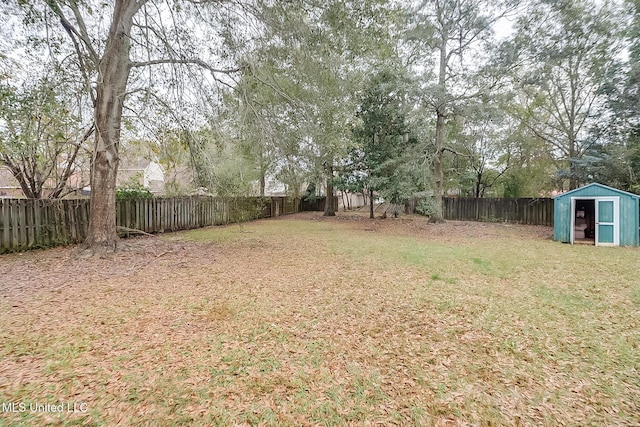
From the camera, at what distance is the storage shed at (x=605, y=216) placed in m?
8.41

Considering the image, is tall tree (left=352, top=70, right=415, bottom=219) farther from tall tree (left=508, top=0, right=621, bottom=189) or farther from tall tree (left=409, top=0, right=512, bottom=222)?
tall tree (left=508, top=0, right=621, bottom=189)

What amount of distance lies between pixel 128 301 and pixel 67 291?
1.17 m

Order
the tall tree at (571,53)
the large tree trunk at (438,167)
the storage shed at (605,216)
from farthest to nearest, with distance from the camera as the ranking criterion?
the large tree trunk at (438,167) < the tall tree at (571,53) < the storage shed at (605,216)

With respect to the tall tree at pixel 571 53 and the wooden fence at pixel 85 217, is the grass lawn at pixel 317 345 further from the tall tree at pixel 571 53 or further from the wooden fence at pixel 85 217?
the tall tree at pixel 571 53

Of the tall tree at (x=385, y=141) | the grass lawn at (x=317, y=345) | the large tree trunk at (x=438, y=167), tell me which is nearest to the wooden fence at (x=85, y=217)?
the grass lawn at (x=317, y=345)

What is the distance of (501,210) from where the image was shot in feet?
52.7

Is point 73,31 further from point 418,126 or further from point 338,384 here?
point 418,126

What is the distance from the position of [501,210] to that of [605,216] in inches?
295

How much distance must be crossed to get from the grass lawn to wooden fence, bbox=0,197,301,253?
1.49 metres

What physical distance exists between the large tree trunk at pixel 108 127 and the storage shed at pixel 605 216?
41.4 feet

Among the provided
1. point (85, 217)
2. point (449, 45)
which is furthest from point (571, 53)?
point (85, 217)

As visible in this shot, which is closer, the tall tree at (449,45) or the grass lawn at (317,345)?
the grass lawn at (317,345)

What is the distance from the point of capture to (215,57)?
7.35 meters

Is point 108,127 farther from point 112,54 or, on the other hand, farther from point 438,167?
point 438,167
